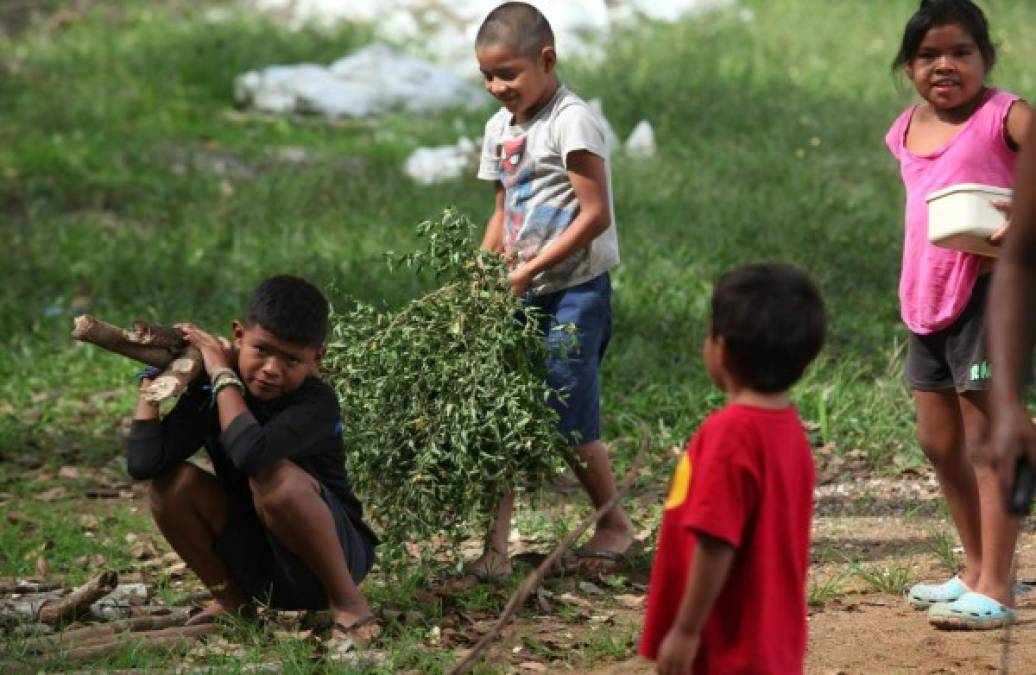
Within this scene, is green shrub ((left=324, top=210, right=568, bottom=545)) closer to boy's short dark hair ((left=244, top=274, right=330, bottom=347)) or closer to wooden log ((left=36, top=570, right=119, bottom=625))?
boy's short dark hair ((left=244, top=274, right=330, bottom=347))

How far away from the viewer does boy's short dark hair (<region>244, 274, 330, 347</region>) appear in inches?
184

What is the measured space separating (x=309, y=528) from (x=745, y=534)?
1797 millimetres

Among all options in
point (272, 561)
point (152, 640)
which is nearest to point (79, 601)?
point (152, 640)

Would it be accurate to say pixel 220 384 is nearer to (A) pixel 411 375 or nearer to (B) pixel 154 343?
(B) pixel 154 343

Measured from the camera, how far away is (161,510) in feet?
15.7

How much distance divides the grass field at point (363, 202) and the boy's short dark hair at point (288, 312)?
0.91m

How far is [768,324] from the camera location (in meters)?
3.20

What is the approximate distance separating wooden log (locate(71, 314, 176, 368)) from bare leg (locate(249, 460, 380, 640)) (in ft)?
1.40

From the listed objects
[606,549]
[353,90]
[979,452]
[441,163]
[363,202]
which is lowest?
[606,549]

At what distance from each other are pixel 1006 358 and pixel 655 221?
7.04 metres

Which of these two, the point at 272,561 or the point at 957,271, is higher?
the point at 957,271

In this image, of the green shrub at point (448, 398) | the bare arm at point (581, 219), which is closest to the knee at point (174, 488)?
the green shrub at point (448, 398)

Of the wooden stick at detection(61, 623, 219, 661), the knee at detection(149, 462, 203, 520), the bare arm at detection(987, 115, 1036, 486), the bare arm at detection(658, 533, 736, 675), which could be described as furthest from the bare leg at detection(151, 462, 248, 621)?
the bare arm at detection(987, 115, 1036, 486)

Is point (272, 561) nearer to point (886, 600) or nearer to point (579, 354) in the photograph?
point (579, 354)
